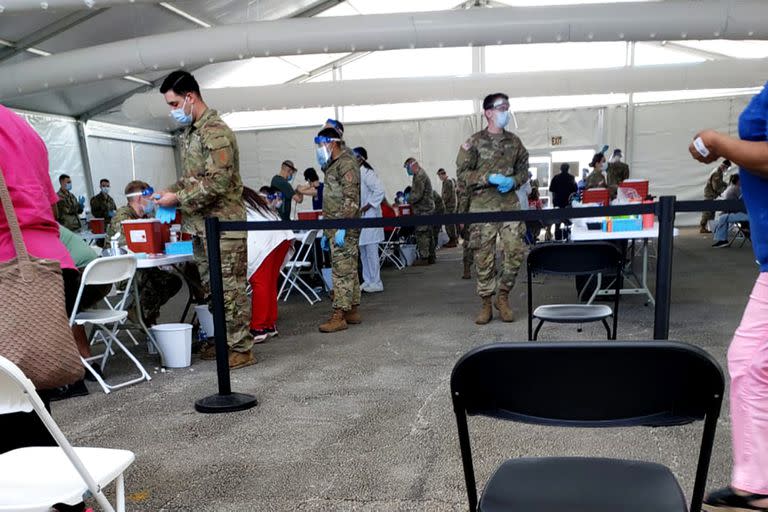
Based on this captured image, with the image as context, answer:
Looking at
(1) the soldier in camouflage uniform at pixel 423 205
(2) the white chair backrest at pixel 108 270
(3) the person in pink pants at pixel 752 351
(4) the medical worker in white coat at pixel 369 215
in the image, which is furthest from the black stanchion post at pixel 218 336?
(1) the soldier in camouflage uniform at pixel 423 205

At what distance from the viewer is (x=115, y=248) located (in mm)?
3992

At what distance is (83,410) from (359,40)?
568 cm

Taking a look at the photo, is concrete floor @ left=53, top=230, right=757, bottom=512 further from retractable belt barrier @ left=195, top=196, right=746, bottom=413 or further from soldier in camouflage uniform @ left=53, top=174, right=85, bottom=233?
soldier in camouflage uniform @ left=53, top=174, right=85, bottom=233

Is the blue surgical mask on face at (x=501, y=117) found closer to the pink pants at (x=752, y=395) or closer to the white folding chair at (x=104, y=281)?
the white folding chair at (x=104, y=281)

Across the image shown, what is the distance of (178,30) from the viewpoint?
9203 mm

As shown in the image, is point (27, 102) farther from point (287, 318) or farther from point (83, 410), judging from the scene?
point (83, 410)

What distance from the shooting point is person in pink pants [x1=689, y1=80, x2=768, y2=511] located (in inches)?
51.8

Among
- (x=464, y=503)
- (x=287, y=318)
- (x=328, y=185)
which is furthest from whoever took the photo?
(x=287, y=318)

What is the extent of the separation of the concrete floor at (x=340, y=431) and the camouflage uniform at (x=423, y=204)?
4.43 metres

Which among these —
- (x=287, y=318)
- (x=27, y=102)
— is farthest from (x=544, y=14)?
(x=27, y=102)

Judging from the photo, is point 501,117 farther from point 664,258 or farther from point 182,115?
point 182,115

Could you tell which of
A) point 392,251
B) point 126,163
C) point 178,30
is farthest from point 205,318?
point 126,163

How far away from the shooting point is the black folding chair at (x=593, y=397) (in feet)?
2.91

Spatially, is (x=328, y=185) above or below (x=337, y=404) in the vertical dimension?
above
